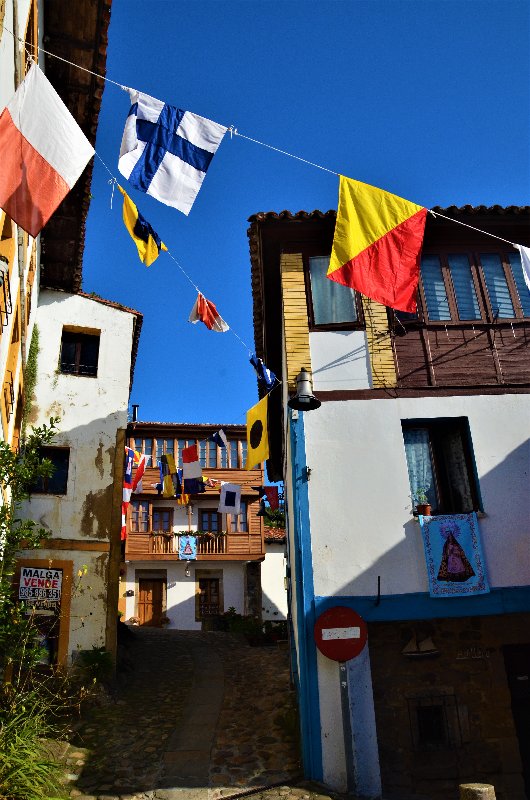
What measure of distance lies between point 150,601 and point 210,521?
178 inches

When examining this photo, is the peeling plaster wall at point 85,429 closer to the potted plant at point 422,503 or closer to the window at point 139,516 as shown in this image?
the potted plant at point 422,503

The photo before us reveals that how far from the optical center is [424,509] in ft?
30.0

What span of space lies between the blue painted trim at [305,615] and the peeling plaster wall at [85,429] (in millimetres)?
6112

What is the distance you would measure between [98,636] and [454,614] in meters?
8.01

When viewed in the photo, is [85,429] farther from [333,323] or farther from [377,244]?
[377,244]

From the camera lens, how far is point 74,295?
16.2m

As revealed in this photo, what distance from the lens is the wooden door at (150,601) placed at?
2797 centimetres

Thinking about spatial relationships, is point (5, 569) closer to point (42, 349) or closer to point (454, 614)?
point (454, 614)

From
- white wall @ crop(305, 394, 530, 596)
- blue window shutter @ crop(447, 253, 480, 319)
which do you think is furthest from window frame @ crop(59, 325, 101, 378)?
blue window shutter @ crop(447, 253, 480, 319)

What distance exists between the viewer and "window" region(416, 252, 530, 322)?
10.6 meters

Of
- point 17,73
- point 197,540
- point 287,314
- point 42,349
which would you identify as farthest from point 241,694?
point 197,540

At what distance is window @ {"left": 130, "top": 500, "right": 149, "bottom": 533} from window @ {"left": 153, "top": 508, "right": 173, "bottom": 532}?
42 cm

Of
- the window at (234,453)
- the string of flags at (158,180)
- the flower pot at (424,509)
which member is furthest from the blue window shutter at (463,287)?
the window at (234,453)

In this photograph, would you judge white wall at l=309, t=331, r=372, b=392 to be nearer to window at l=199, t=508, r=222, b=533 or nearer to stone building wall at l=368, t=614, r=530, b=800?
stone building wall at l=368, t=614, r=530, b=800
